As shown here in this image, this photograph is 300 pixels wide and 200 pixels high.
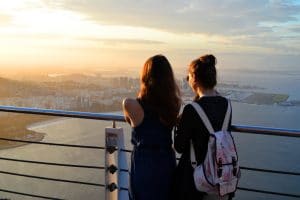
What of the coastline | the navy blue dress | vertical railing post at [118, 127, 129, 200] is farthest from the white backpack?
the coastline

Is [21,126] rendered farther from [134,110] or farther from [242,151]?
[134,110]

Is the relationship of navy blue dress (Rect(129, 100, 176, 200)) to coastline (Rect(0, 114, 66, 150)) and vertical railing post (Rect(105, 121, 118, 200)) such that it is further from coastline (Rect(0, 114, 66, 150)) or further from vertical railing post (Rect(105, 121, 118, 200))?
coastline (Rect(0, 114, 66, 150))

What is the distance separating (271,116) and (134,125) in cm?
645

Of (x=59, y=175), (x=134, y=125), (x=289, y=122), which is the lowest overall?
(x=59, y=175)

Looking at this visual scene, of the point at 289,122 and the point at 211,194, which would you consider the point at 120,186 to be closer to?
the point at 211,194

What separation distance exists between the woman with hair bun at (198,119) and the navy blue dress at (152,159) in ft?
0.65

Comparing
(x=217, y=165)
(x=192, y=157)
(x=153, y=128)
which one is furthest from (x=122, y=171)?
(x=217, y=165)

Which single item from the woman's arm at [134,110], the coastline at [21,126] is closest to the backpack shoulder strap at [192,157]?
the woman's arm at [134,110]

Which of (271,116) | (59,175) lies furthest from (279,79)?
(59,175)

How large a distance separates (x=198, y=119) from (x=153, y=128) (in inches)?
15.2

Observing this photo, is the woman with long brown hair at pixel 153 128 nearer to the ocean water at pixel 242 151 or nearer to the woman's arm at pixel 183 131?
the woman's arm at pixel 183 131

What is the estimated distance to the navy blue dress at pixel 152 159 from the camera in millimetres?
3018

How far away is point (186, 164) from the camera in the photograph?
2.86 meters

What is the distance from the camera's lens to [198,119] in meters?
2.74
